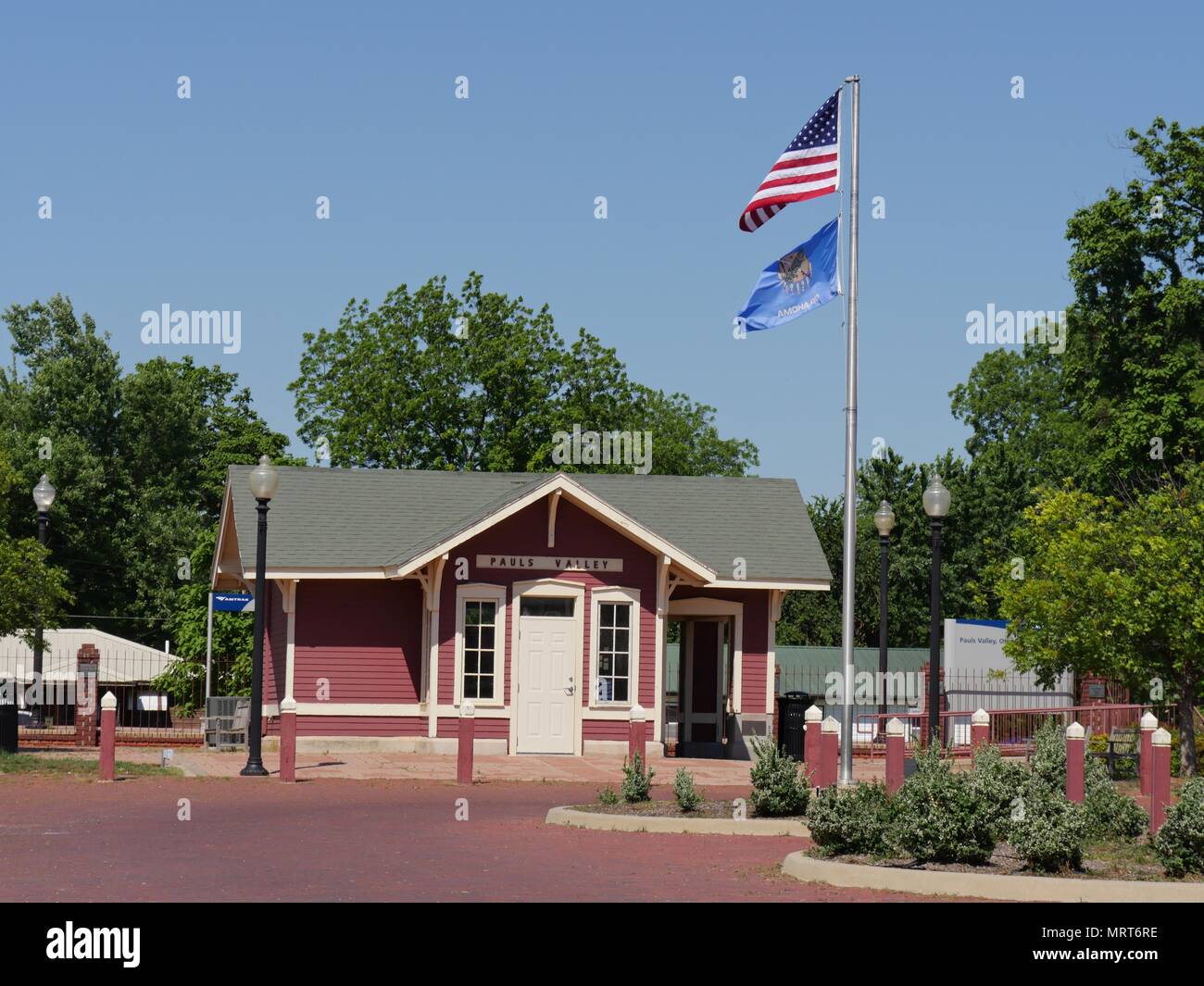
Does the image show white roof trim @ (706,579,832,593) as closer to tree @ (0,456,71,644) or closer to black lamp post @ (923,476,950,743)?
black lamp post @ (923,476,950,743)

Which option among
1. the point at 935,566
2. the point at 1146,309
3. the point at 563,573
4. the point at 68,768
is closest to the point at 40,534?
the point at 68,768

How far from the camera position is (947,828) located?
1205 cm

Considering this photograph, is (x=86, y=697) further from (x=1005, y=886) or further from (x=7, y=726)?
(x=1005, y=886)

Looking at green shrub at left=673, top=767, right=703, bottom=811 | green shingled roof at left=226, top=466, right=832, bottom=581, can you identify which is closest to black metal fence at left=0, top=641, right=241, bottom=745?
green shingled roof at left=226, top=466, right=832, bottom=581

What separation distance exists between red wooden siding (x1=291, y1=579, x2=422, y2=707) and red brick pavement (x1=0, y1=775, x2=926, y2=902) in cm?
720

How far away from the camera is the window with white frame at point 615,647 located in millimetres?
26984

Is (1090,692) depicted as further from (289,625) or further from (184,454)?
(184,454)

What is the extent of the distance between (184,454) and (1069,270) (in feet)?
108

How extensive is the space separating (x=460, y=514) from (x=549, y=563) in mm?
3820

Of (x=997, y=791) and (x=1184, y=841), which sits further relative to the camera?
(x=997, y=791)

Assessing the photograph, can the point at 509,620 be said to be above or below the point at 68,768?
above

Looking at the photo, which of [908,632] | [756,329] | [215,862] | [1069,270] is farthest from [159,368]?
[215,862]

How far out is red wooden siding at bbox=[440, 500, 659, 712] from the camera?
26750mm

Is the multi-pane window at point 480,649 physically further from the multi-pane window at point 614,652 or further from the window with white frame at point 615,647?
the multi-pane window at point 614,652
